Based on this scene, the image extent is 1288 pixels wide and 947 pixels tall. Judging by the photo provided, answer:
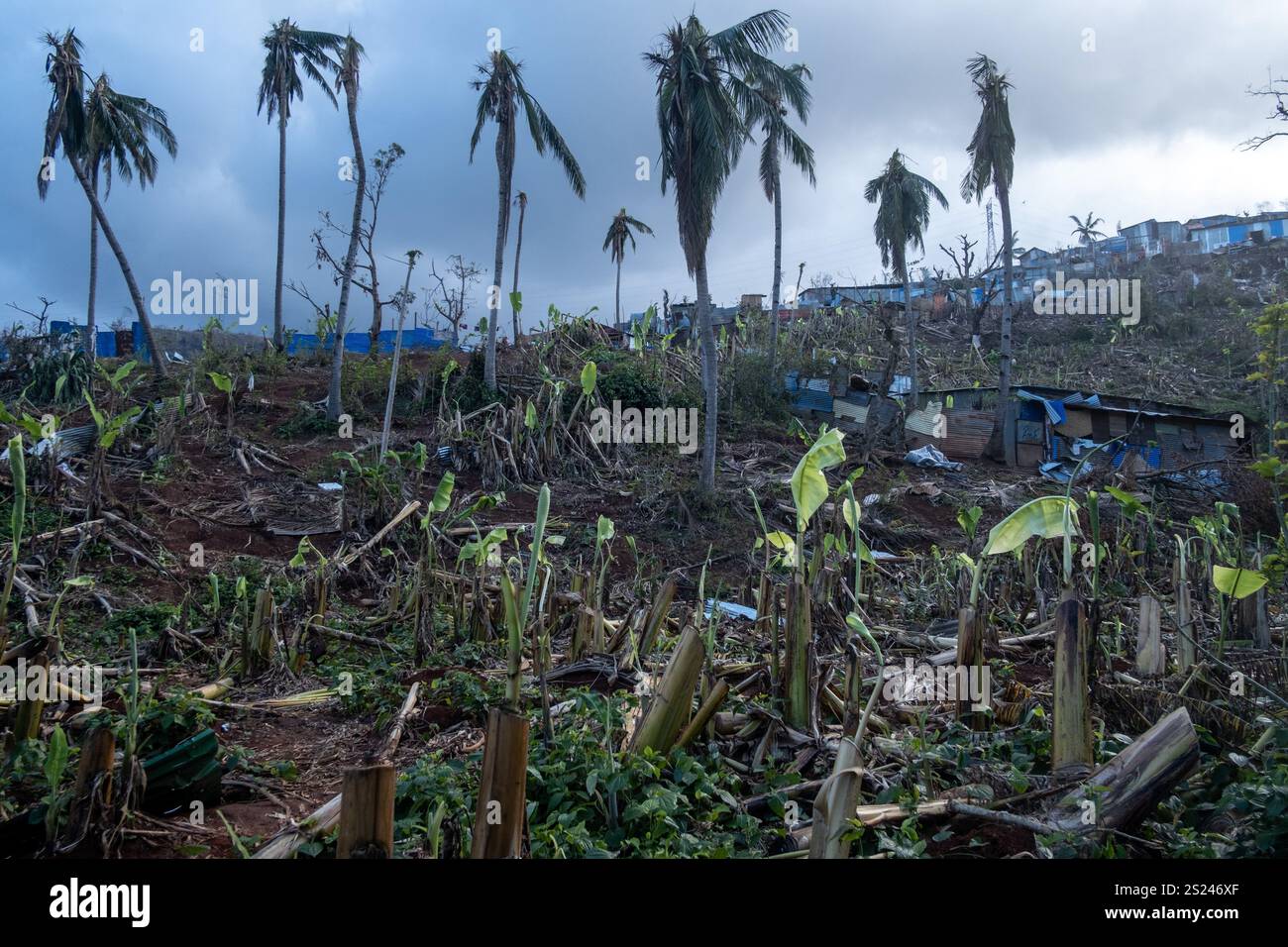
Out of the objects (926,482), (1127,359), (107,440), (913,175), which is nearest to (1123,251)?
(1127,359)

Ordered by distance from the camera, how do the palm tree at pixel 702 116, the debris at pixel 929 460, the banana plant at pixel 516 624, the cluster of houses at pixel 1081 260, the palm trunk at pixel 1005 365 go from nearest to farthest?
the banana plant at pixel 516 624
the palm tree at pixel 702 116
the debris at pixel 929 460
the palm trunk at pixel 1005 365
the cluster of houses at pixel 1081 260

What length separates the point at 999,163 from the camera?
19.0 meters

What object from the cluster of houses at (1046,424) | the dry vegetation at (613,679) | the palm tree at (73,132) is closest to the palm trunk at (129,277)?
the palm tree at (73,132)

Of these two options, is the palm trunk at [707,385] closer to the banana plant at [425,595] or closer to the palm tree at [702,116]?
the palm tree at [702,116]

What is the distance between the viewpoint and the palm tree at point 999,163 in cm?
1834

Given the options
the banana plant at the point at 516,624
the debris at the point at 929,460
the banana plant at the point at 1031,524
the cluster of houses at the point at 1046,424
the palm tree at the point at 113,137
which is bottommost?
the banana plant at the point at 516,624

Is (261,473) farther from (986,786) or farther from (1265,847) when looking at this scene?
(1265,847)

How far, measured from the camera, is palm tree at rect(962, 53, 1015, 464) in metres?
18.3

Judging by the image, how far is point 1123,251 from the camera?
37094 mm

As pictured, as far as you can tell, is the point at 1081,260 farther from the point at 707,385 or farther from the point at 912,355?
the point at 707,385

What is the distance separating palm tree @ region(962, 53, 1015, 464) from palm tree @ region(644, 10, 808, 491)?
7.11 m

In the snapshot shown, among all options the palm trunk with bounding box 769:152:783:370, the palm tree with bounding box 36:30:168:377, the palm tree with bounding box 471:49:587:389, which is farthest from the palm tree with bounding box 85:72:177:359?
the palm trunk with bounding box 769:152:783:370

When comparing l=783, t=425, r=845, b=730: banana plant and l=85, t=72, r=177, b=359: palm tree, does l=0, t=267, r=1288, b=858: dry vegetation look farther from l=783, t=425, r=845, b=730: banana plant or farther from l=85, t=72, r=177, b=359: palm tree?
l=85, t=72, r=177, b=359: palm tree

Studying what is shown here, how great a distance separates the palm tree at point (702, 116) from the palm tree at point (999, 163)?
7110mm
